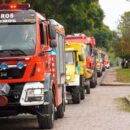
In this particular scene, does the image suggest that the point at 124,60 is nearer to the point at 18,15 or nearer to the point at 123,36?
the point at 123,36

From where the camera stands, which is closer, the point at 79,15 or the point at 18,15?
the point at 18,15

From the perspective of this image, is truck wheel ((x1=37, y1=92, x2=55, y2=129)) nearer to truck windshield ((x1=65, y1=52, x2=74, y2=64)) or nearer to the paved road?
the paved road

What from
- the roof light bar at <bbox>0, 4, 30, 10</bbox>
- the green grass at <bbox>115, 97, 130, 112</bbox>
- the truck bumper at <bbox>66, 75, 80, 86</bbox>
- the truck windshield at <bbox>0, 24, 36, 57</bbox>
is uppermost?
the roof light bar at <bbox>0, 4, 30, 10</bbox>

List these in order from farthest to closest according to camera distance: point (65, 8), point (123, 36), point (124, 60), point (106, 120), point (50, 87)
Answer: point (124, 60)
point (123, 36)
point (65, 8)
point (106, 120)
point (50, 87)

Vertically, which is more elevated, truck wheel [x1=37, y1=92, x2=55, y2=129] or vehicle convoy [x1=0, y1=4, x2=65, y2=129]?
vehicle convoy [x1=0, y1=4, x2=65, y2=129]

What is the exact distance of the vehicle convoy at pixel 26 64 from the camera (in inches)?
538

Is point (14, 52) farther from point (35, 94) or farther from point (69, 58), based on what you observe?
point (69, 58)

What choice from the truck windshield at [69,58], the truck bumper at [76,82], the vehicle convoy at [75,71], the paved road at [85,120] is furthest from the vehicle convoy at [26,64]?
→ the truck windshield at [69,58]

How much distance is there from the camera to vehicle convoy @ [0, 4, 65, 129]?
13.7m

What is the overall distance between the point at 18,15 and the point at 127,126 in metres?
3.82

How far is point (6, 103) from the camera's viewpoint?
44.4 feet

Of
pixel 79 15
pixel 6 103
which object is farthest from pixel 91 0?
pixel 6 103

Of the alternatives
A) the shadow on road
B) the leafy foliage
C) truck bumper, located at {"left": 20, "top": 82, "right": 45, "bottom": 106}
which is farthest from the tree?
truck bumper, located at {"left": 20, "top": 82, "right": 45, "bottom": 106}

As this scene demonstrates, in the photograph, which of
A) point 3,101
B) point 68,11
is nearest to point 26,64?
point 3,101
